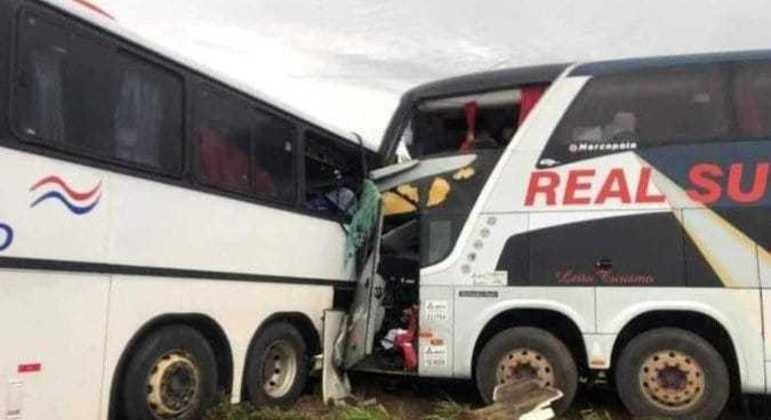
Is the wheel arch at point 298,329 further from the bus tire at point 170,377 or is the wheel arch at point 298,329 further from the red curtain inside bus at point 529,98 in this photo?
the red curtain inside bus at point 529,98

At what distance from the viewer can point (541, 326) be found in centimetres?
736

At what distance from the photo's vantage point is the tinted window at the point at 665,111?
699cm

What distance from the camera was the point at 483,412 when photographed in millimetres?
6500

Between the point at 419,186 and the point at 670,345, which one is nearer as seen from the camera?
the point at 670,345

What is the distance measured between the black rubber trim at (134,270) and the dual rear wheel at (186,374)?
0.40 meters

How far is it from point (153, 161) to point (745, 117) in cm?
496

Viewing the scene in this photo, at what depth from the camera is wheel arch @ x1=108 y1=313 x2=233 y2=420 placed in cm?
516

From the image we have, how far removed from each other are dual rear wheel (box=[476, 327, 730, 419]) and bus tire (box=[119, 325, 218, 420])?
103 inches

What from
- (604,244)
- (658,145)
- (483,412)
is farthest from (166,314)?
(658,145)

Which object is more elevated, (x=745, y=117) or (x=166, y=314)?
(x=745, y=117)

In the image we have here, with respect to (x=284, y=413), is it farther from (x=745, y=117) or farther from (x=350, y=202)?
(x=745, y=117)

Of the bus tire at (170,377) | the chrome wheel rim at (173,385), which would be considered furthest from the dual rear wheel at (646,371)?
the chrome wheel rim at (173,385)

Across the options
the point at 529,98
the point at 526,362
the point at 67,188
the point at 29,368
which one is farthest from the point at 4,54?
the point at 526,362

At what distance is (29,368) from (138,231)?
1.16 meters
